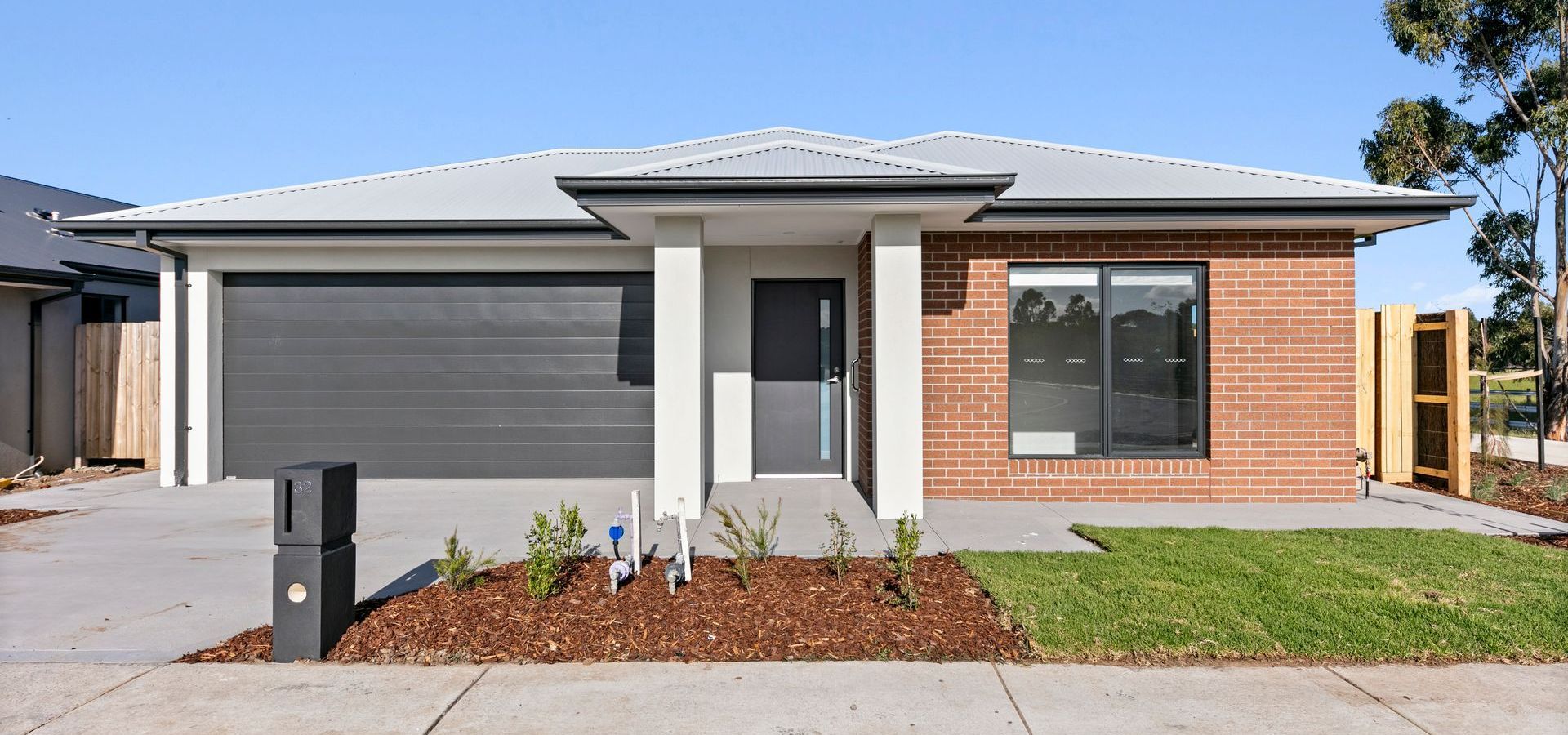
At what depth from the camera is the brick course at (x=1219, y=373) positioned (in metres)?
9.15

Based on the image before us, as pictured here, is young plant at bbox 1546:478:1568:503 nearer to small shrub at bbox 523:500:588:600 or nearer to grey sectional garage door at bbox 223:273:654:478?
grey sectional garage door at bbox 223:273:654:478

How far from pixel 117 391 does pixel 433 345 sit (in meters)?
4.81

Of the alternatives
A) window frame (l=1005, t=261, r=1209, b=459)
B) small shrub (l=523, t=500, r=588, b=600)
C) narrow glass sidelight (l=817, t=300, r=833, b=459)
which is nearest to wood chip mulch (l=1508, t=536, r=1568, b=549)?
window frame (l=1005, t=261, r=1209, b=459)

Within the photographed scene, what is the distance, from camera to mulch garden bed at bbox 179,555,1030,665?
457 centimetres

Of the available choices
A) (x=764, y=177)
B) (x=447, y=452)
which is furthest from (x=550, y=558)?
(x=447, y=452)

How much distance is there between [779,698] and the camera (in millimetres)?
4035

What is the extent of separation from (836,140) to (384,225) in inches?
281

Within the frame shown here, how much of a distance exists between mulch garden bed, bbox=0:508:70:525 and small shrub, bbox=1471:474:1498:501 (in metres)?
15.1

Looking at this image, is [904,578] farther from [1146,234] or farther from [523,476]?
[523,476]

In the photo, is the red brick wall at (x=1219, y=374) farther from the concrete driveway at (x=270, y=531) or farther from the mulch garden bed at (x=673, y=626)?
the mulch garden bed at (x=673, y=626)

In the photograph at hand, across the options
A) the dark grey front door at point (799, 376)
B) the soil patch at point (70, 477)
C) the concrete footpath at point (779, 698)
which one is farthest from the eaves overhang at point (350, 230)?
the concrete footpath at point (779, 698)

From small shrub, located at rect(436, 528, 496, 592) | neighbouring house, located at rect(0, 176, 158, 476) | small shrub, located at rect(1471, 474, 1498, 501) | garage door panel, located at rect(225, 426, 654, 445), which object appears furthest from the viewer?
neighbouring house, located at rect(0, 176, 158, 476)

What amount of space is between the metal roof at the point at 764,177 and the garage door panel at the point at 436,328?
1468 millimetres

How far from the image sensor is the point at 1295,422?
361 inches
